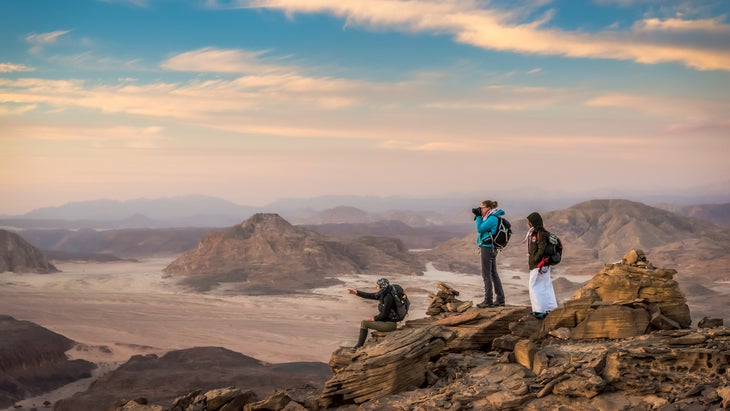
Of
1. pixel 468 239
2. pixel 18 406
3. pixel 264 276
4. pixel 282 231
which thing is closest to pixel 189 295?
pixel 264 276

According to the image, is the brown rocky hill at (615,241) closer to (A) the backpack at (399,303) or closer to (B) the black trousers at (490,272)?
(B) the black trousers at (490,272)

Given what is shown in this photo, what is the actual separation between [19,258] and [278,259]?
55814 mm

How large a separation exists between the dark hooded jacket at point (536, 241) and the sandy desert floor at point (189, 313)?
46375 millimetres

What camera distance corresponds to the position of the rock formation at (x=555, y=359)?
1191 centimetres

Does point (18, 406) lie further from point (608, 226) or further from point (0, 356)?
point (608, 226)

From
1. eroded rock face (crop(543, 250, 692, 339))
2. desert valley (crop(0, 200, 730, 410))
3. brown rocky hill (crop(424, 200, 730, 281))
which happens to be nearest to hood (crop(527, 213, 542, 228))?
eroded rock face (crop(543, 250, 692, 339))

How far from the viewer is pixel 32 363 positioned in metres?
60.4

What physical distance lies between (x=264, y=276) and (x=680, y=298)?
103274mm

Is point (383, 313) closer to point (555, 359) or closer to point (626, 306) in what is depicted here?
point (555, 359)

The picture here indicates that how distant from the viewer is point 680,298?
15203mm

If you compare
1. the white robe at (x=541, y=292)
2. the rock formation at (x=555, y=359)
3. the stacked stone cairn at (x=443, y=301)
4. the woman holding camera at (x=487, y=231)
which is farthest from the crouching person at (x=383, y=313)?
the white robe at (x=541, y=292)

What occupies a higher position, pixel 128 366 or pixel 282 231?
pixel 282 231

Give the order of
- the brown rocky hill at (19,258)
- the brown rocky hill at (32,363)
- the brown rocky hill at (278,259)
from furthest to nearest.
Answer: the brown rocky hill at (19,258), the brown rocky hill at (278,259), the brown rocky hill at (32,363)

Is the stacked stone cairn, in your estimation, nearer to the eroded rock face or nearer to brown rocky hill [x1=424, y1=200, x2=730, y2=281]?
the eroded rock face
